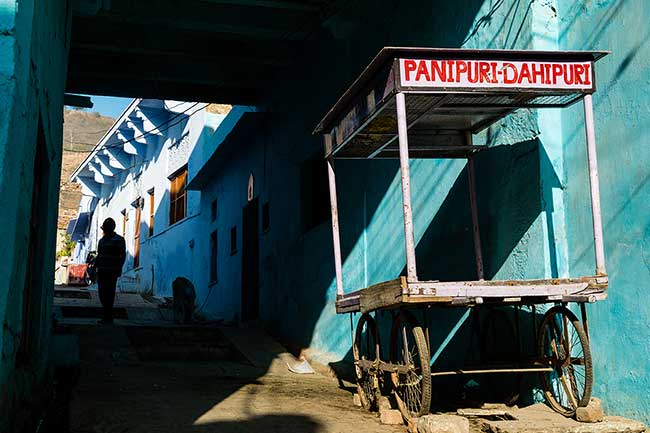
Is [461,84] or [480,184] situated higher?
[461,84]

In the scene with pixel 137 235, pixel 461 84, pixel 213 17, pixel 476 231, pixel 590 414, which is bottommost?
pixel 590 414

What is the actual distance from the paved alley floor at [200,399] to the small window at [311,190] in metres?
2.38

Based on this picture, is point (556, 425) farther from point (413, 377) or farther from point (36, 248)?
point (36, 248)

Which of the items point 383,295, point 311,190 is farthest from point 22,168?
point 311,190

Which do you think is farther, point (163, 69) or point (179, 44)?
point (163, 69)

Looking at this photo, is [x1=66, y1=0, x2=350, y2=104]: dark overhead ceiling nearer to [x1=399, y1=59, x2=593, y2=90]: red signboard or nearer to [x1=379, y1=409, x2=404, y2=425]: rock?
[x1=399, y1=59, x2=593, y2=90]: red signboard

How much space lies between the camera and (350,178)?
9.34 m

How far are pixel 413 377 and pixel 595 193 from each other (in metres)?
1.78

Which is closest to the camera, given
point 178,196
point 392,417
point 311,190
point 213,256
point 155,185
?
point 392,417

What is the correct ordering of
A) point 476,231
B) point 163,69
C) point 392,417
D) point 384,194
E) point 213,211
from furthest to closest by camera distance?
point 213,211, point 163,69, point 384,194, point 476,231, point 392,417

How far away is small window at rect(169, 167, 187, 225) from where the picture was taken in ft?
68.1

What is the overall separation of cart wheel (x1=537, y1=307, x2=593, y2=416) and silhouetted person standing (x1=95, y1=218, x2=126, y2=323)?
862cm

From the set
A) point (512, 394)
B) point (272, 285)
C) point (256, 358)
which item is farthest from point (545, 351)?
point (272, 285)

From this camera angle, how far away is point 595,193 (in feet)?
16.5
